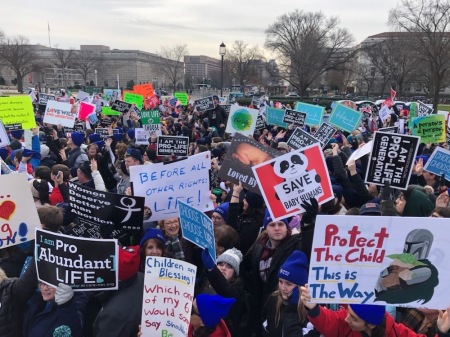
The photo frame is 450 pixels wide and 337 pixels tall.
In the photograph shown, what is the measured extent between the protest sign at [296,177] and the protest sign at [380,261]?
1272 mm

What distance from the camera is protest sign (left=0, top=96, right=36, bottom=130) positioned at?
985cm

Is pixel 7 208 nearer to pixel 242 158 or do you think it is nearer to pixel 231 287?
pixel 231 287

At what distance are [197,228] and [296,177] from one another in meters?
1.22

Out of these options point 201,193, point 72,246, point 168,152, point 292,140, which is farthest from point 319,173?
point 168,152

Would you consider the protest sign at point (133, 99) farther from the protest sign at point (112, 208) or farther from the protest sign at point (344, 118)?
the protest sign at point (112, 208)

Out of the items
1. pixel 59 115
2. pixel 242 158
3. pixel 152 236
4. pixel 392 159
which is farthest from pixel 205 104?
pixel 152 236

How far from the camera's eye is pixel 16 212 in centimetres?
392

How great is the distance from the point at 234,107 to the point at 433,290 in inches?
318

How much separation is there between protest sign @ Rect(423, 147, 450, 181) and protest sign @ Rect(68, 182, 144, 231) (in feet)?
15.2

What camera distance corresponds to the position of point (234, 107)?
10.5 meters

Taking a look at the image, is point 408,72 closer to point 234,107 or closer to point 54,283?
point 234,107

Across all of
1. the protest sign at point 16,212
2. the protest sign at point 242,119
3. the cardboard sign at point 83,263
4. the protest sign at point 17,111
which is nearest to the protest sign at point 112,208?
the protest sign at point 16,212

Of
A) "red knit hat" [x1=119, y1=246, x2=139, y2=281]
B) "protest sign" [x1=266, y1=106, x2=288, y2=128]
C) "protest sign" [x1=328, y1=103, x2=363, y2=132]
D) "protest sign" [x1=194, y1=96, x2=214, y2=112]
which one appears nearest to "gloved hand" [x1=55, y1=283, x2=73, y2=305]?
"red knit hat" [x1=119, y1=246, x2=139, y2=281]

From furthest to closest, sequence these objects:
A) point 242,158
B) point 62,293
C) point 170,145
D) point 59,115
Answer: point 59,115 → point 170,145 → point 242,158 → point 62,293
